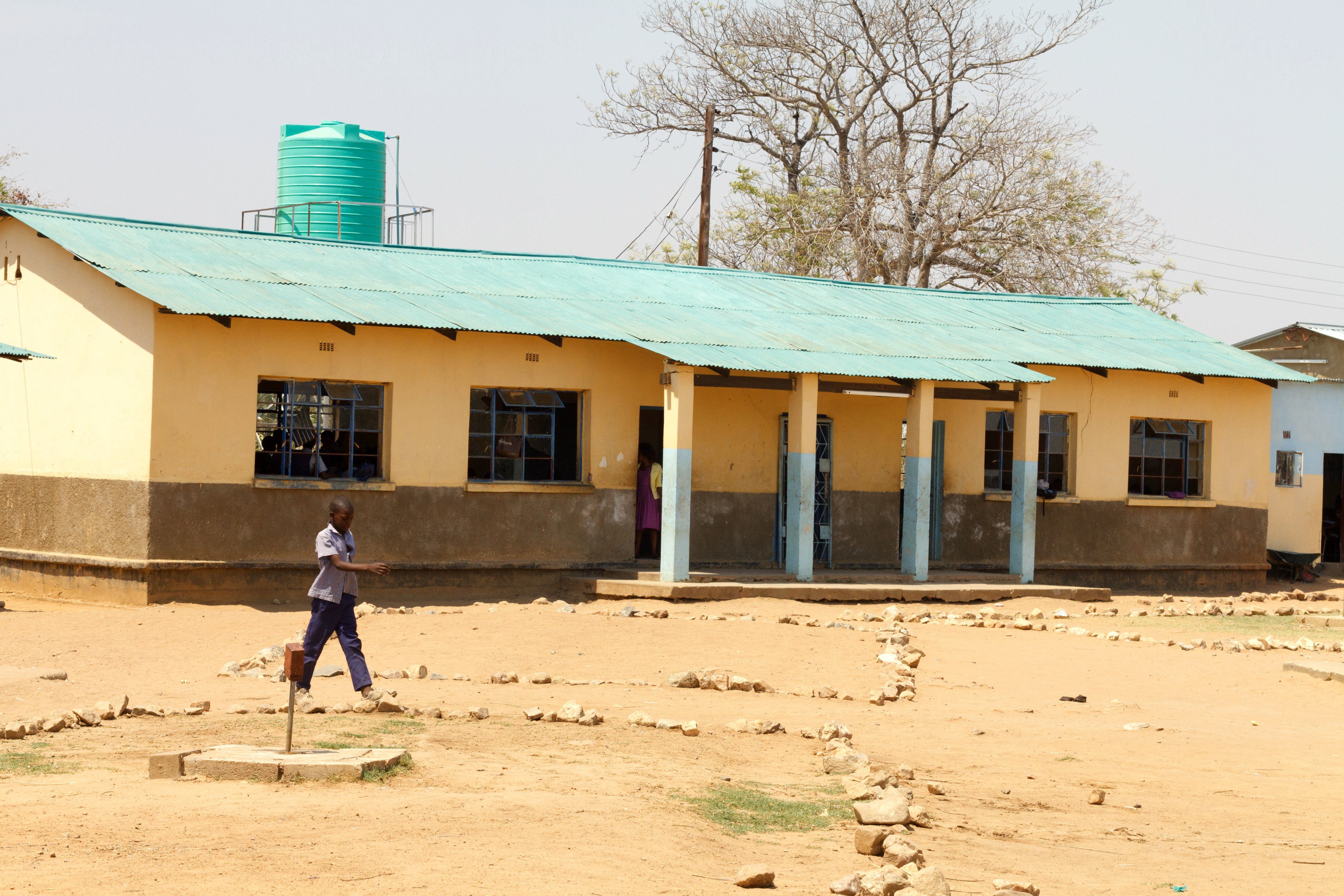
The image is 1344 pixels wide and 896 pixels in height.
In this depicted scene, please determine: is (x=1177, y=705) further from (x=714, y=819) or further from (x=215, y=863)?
(x=215, y=863)

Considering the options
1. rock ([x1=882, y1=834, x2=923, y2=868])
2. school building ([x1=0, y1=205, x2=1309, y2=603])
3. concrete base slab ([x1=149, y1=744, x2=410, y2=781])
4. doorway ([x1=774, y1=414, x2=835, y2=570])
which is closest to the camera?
Result: rock ([x1=882, y1=834, x2=923, y2=868])

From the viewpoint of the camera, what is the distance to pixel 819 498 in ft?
63.0

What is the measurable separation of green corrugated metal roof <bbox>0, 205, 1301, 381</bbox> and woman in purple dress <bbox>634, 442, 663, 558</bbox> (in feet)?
5.63

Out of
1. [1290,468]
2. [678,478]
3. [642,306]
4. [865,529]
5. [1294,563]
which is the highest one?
[642,306]

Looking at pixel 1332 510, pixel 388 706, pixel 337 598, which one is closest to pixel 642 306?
pixel 337 598

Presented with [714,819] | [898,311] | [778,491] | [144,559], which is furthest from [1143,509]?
[714,819]

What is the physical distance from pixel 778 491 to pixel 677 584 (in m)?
3.04

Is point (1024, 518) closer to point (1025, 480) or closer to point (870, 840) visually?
point (1025, 480)

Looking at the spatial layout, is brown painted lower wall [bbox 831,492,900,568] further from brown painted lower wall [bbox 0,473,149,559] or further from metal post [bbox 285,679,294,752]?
metal post [bbox 285,679,294,752]

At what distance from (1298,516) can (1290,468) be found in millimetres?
806

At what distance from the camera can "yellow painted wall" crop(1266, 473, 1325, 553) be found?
2359 centimetres

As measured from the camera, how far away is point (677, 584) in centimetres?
1634

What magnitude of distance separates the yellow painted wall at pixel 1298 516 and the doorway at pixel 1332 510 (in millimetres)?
1860

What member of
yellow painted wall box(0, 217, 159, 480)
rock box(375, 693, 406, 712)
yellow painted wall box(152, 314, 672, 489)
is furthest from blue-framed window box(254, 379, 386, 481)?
rock box(375, 693, 406, 712)
